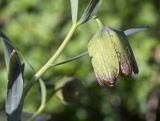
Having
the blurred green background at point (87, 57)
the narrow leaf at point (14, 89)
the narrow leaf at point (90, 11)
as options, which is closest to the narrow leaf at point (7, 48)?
the narrow leaf at point (14, 89)

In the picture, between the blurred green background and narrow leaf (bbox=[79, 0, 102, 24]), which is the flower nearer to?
narrow leaf (bbox=[79, 0, 102, 24])


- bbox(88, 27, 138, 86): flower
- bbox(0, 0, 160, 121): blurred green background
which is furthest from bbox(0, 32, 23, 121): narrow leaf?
bbox(0, 0, 160, 121): blurred green background

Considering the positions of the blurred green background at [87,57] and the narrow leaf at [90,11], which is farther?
the blurred green background at [87,57]

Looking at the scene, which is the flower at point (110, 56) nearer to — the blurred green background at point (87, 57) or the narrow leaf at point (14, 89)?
the narrow leaf at point (14, 89)

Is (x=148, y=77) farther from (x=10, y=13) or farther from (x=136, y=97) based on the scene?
(x=10, y=13)

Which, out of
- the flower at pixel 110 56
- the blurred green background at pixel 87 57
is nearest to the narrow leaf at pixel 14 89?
the flower at pixel 110 56

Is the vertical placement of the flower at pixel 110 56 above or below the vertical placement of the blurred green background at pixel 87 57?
above

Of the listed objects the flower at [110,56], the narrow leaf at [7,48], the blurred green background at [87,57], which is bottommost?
the blurred green background at [87,57]

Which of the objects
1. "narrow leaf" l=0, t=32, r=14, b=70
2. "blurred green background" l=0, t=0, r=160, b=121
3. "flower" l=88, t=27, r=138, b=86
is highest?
"narrow leaf" l=0, t=32, r=14, b=70
